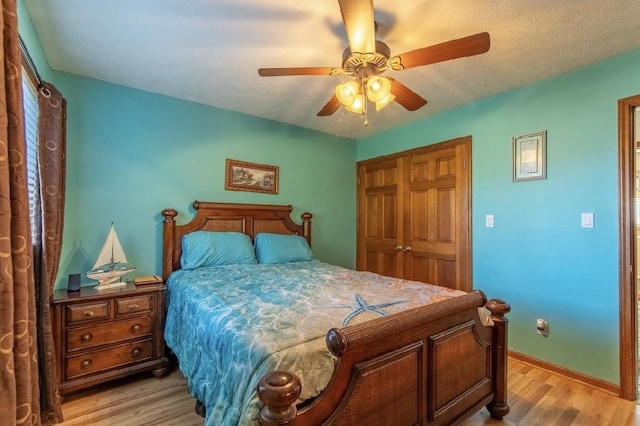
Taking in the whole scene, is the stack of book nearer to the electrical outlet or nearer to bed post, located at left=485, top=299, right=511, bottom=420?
bed post, located at left=485, top=299, right=511, bottom=420

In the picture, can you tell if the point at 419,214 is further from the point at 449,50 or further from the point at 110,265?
the point at 110,265

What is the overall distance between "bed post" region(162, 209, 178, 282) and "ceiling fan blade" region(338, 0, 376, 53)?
7.15ft

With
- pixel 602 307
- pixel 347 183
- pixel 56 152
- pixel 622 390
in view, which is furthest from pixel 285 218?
pixel 622 390

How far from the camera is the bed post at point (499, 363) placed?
183 cm

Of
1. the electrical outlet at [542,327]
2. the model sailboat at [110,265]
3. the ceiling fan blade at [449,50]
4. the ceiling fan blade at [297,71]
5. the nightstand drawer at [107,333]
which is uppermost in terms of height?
the ceiling fan blade at [297,71]

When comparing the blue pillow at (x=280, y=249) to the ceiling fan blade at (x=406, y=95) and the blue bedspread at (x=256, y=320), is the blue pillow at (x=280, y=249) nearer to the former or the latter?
the blue bedspread at (x=256, y=320)

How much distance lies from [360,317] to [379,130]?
2.99 metres

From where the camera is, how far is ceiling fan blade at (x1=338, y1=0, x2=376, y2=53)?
52.1 inches

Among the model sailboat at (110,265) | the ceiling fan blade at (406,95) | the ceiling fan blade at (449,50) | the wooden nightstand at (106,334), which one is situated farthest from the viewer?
the model sailboat at (110,265)

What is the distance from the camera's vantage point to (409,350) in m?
1.39

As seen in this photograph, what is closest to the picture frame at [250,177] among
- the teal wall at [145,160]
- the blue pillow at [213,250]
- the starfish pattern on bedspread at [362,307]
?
the teal wall at [145,160]

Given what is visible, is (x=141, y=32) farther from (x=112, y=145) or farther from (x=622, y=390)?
(x=622, y=390)

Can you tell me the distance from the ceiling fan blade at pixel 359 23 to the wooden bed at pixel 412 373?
1.32 metres

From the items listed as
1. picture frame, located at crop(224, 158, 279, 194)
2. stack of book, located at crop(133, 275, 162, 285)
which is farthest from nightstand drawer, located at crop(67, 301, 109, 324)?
picture frame, located at crop(224, 158, 279, 194)
